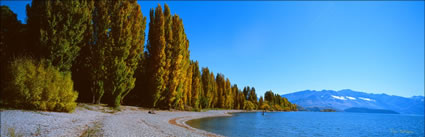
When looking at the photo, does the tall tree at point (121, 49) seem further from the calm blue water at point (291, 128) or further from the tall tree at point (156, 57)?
the calm blue water at point (291, 128)

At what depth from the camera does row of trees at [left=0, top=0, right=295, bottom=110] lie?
2233 centimetres

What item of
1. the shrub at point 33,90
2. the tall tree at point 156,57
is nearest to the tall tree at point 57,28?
the shrub at point 33,90

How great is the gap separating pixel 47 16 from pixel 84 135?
17.6 m

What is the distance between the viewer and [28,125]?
1168 cm

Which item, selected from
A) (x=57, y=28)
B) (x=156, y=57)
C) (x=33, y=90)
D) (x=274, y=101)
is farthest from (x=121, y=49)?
(x=274, y=101)

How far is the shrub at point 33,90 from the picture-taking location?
1705 cm

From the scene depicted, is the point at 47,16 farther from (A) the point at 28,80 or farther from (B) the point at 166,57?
(B) the point at 166,57

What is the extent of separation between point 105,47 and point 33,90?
10889 mm

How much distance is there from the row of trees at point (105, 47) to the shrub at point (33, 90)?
6.90 ft

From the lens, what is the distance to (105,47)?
27094 millimetres

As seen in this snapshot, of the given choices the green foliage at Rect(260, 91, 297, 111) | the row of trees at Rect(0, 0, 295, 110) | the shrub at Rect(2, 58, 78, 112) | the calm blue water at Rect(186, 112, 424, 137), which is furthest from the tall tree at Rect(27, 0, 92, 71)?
the green foliage at Rect(260, 91, 297, 111)

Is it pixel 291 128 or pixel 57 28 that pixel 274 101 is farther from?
pixel 57 28

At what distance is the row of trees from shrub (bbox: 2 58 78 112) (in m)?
2.10

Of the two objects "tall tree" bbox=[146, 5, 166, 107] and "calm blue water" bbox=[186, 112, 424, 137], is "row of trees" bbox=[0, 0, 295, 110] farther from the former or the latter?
"calm blue water" bbox=[186, 112, 424, 137]
